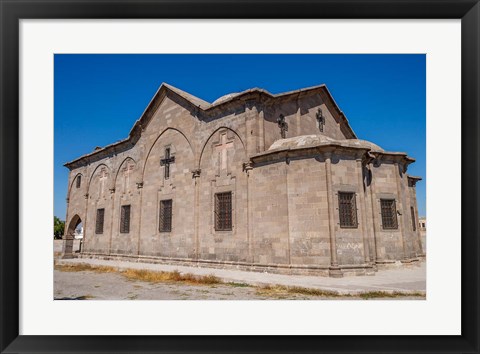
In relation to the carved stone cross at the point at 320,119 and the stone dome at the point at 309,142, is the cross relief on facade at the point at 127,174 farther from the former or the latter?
the carved stone cross at the point at 320,119

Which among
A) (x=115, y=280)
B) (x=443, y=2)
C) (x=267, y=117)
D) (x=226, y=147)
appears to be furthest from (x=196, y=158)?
(x=443, y=2)

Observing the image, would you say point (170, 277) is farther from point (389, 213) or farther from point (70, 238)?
point (70, 238)

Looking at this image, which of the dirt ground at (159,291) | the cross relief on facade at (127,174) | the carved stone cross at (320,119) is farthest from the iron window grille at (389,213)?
the cross relief on facade at (127,174)

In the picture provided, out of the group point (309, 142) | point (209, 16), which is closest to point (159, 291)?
point (309, 142)

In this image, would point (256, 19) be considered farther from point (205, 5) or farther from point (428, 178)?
point (428, 178)

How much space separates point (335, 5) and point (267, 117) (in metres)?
11.0

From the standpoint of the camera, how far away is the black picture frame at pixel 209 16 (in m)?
4.73

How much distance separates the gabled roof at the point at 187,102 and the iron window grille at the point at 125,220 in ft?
14.1

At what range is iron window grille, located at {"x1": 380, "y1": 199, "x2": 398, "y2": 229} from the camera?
1537 cm

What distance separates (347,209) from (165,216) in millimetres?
10460

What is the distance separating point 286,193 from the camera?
1354 centimetres

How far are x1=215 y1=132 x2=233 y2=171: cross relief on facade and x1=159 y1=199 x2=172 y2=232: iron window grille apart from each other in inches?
172

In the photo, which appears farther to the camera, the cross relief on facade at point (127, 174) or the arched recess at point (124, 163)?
the cross relief on facade at point (127, 174)

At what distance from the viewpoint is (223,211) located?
15930 millimetres
